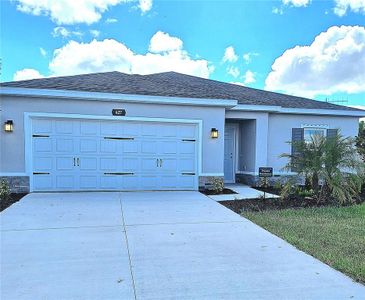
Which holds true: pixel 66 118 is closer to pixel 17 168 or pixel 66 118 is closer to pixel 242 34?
pixel 17 168

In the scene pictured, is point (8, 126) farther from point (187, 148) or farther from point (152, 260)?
point (152, 260)

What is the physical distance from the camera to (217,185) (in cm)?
995

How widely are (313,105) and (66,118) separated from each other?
9964 mm

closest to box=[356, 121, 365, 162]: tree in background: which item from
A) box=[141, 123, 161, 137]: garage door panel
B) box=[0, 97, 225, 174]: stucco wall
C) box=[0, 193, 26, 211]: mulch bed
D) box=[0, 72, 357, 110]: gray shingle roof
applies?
box=[0, 72, 357, 110]: gray shingle roof

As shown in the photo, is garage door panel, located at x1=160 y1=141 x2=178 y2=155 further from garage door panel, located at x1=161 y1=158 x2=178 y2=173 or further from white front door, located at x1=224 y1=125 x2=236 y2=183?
white front door, located at x1=224 y1=125 x2=236 y2=183

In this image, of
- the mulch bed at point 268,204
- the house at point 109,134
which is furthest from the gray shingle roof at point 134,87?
the mulch bed at point 268,204

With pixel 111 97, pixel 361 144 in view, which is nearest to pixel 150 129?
pixel 111 97

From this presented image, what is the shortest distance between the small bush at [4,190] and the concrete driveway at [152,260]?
197cm

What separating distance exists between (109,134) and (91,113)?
2.84 ft

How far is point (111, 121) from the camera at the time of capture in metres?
9.47

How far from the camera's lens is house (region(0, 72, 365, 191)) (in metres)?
8.93

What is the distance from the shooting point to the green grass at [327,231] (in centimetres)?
405

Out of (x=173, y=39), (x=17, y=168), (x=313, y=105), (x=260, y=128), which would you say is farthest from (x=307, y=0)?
(x=17, y=168)

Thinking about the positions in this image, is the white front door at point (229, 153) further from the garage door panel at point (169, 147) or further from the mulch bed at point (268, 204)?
the mulch bed at point (268, 204)
